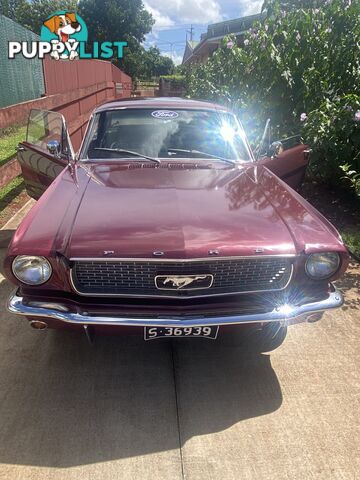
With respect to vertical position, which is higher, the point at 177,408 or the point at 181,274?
the point at 181,274

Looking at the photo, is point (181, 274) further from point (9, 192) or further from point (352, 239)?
point (9, 192)

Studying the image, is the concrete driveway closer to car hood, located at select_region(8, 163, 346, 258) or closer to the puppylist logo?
car hood, located at select_region(8, 163, 346, 258)

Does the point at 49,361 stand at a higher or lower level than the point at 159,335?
lower

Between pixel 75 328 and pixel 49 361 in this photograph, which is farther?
pixel 49 361

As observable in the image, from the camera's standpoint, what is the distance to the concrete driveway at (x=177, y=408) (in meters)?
2.23

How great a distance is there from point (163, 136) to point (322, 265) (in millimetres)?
1974

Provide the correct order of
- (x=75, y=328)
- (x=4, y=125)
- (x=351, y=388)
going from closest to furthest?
(x=75, y=328) < (x=351, y=388) < (x=4, y=125)

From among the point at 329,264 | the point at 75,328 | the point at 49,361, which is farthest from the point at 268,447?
the point at 49,361

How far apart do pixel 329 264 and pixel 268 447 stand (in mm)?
1061

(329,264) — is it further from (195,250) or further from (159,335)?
(159,335)

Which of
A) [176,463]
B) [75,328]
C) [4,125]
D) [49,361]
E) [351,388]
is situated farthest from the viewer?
[4,125]

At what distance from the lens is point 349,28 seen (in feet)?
20.9

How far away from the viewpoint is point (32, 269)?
2.39 metres

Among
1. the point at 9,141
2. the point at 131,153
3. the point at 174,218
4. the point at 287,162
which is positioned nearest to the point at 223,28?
the point at 9,141
